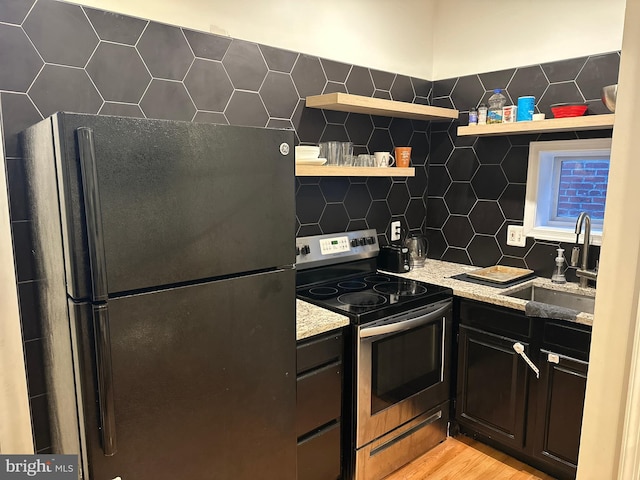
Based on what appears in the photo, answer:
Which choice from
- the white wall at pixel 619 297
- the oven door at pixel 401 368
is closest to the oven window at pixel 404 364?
the oven door at pixel 401 368

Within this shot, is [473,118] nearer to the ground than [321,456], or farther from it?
farther from it

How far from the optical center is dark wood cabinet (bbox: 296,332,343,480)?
191 centimetres

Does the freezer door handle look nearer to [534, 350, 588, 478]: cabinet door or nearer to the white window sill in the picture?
[534, 350, 588, 478]: cabinet door

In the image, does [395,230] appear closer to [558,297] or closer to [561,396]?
[558,297]

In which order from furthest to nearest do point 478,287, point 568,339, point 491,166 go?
point 491,166 < point 478,287 < point 568,339

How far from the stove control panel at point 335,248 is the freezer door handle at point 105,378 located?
132cm

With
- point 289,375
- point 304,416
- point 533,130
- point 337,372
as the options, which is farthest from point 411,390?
point 533,130

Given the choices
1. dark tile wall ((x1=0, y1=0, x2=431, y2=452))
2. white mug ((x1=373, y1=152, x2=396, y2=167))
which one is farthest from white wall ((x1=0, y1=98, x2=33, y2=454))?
white mug ((x1=373, y1=152, x2=396, y2=167))

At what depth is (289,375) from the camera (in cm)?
174

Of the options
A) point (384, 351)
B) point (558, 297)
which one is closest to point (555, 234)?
point (558, 297)

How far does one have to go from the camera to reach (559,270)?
8.57 ft

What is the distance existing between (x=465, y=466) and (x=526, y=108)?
1939 millimetres

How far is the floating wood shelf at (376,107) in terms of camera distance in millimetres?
2361

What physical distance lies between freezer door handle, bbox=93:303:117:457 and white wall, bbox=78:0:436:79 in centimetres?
127
